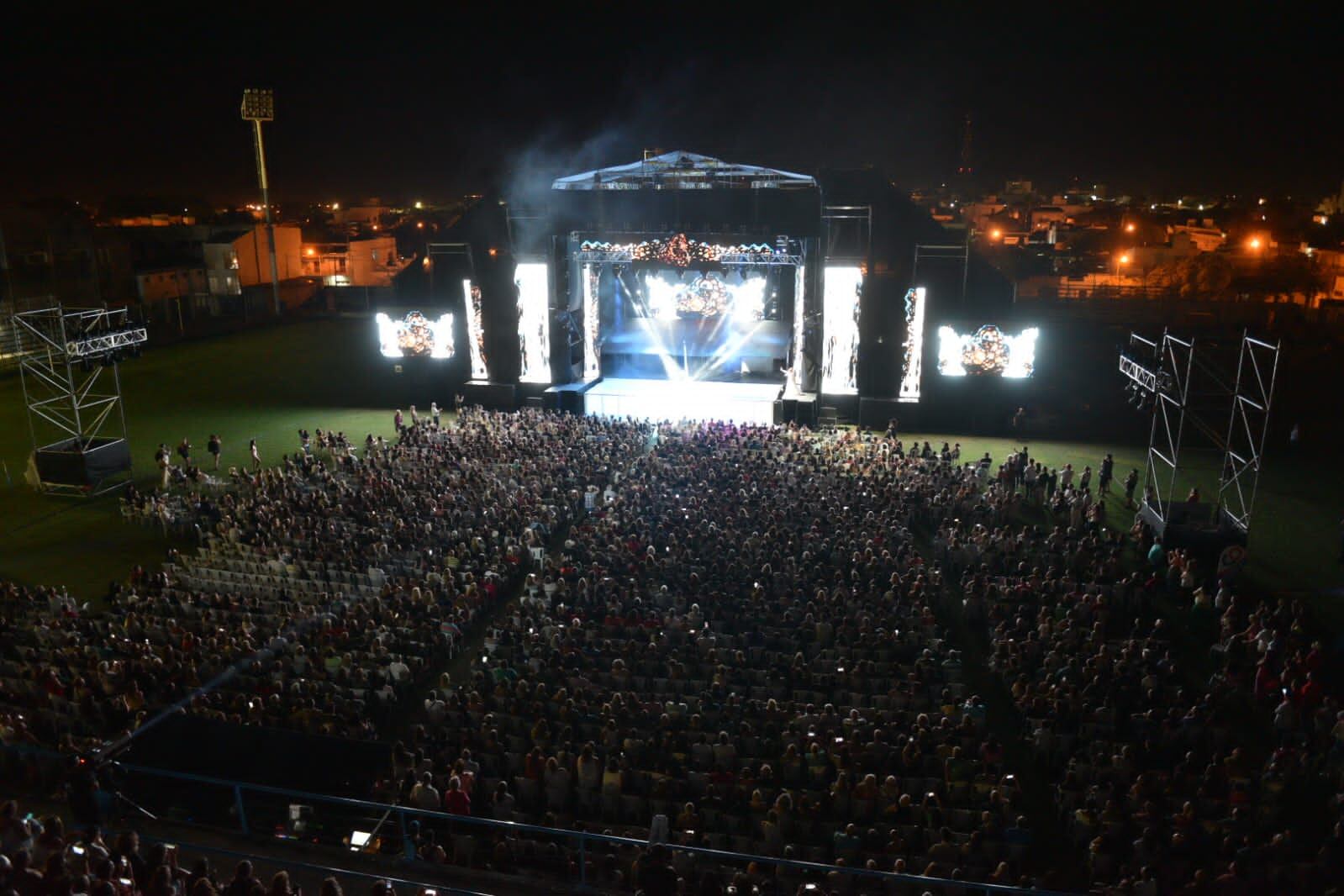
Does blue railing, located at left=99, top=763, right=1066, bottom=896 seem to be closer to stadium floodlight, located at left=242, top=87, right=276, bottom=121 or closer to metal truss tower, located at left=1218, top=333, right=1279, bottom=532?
metal truss tower, located at left=1218, top=333, right=1279, bottom=532

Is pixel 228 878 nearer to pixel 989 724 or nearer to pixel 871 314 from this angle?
pixel 989 724

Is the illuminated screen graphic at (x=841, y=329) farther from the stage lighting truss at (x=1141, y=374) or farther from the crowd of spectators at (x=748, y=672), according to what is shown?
the crowd of spectators at (x=748, y=672)

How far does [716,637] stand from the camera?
1239 cm

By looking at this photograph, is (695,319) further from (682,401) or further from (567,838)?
(567,838)

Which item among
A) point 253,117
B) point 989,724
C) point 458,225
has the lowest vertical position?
point 989,724

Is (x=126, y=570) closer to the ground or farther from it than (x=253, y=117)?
closer to the ground

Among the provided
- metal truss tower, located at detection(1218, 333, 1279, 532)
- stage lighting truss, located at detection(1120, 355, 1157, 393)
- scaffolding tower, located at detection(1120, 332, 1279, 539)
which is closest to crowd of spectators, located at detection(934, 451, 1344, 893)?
scaffolding tower, located at detection(1120, 332, 1279, 539)

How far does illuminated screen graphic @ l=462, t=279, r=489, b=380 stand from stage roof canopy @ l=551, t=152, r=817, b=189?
4.88 meters

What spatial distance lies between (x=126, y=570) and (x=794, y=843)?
14.7 metres

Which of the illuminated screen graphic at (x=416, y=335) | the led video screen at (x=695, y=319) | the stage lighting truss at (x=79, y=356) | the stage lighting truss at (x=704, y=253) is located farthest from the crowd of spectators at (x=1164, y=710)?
the illuminated screen graphic at (x=416, y=335)

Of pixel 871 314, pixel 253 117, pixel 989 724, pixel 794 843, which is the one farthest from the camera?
pixel 253 117

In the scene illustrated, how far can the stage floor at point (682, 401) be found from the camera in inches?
1128

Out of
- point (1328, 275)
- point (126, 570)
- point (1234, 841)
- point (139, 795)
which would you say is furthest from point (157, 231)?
point (1328, 275)

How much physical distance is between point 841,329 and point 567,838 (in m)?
22.5
